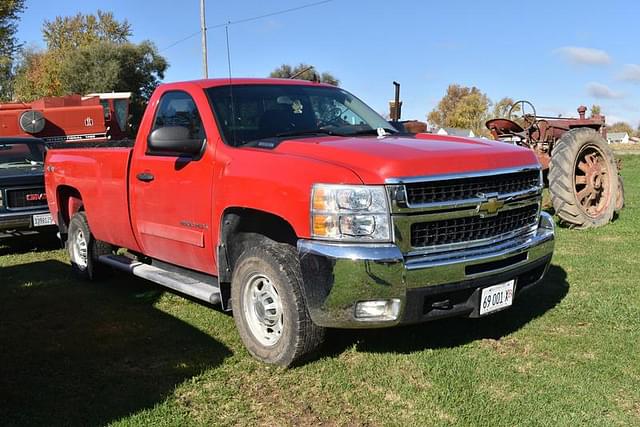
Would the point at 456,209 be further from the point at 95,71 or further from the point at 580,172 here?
the point at 95,71

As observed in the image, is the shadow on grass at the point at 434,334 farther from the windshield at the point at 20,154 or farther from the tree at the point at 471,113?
the tree at the point at 471,113

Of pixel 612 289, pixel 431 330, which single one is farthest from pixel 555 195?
pixel 431 330

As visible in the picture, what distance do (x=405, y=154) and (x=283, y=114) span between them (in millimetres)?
1535

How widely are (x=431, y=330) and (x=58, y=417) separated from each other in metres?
2.73

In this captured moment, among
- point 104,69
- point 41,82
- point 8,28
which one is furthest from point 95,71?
point 8,28

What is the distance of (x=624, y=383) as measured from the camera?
12.8ft

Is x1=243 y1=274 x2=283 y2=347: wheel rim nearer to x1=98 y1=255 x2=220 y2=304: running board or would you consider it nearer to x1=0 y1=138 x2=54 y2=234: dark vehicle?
x1=98 y1=255 x2=220 y2=304: running board

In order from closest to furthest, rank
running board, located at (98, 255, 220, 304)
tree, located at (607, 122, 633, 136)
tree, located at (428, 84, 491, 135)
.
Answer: running board, located at (98, 255, 220, 304)
tree, located at (428, 84, 491, 135)
tree, located at (607, 122, 633, 136)

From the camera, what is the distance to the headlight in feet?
12.0

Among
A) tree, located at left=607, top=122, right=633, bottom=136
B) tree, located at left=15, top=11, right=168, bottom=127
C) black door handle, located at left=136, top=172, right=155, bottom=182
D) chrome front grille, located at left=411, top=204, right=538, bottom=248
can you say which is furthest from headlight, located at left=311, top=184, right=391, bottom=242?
tree, located at left=607, top=122, right=633, bottom=136

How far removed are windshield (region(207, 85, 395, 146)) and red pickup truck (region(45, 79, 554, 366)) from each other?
0.02 meters

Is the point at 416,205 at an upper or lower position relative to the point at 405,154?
lower

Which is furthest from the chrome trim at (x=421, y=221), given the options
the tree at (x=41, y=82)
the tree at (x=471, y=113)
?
the tree at (x=471, y=113)

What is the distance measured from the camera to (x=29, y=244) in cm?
978
